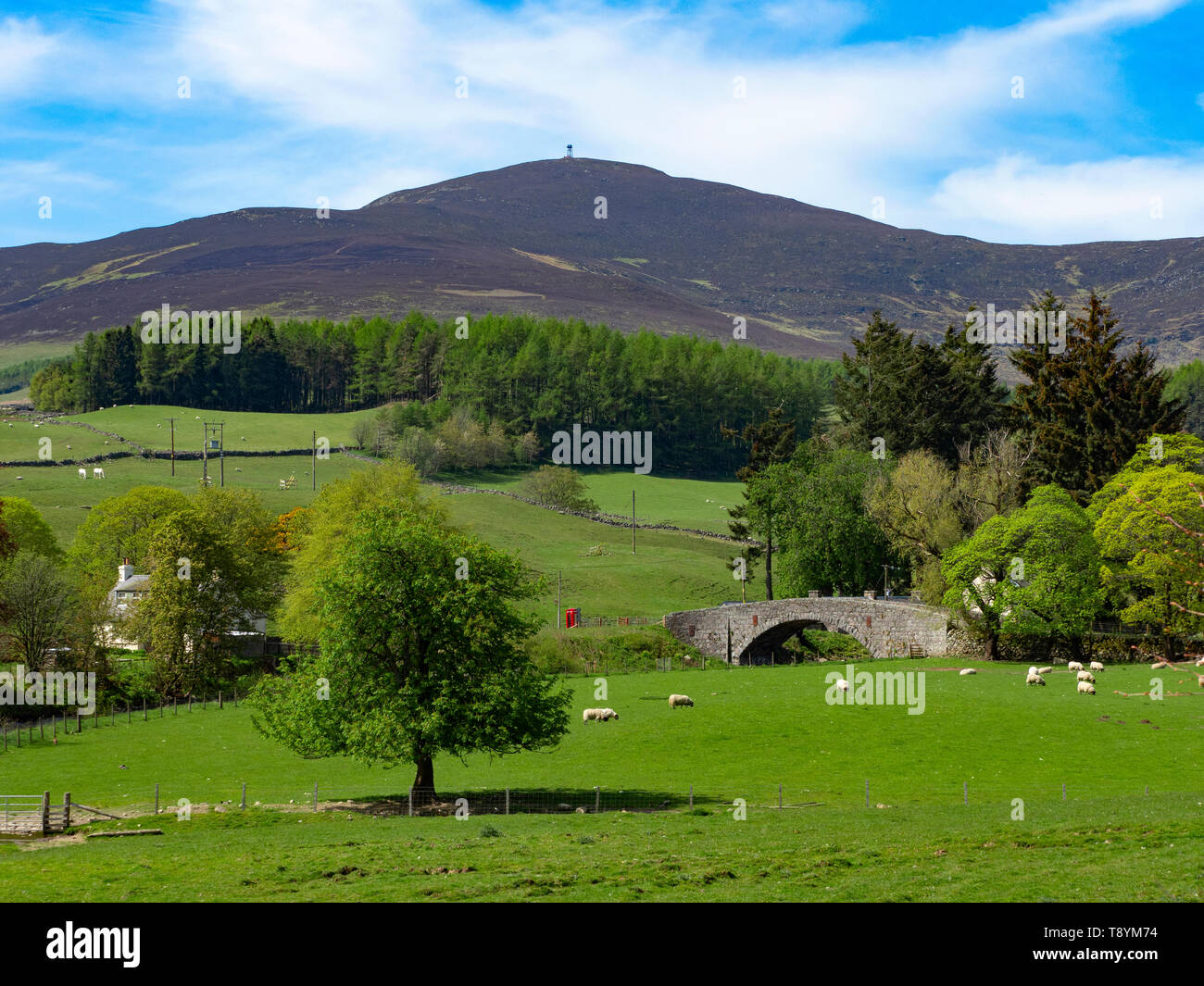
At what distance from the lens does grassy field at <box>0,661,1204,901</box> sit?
869 inches

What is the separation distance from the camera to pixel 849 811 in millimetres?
34781

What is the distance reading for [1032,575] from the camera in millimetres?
72125

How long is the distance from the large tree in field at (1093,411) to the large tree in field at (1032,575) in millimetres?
11297

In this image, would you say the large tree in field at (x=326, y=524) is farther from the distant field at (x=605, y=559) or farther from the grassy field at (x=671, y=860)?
the grassy field at (x=671, y=860)

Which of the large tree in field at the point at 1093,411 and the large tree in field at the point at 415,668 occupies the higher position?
the large tree in field at the point at 1093,411

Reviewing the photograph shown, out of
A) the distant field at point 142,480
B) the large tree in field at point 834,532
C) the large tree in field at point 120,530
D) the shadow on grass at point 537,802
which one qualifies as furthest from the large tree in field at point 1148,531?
the distant field at point 142,480

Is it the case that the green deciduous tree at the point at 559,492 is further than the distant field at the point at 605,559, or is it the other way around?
the green deciduous tree at the point at 559,492

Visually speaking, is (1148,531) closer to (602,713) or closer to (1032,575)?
(1032,575)

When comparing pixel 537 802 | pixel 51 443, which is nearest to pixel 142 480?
pixel 51 443

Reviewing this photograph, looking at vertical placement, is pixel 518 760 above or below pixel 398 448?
below

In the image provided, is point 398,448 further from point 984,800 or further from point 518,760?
point 984,800

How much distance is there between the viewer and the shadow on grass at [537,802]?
37844 millimetres

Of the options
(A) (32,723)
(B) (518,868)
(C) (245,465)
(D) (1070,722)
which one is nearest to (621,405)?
(C) (245,465)

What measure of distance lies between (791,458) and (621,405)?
88.0 meters
